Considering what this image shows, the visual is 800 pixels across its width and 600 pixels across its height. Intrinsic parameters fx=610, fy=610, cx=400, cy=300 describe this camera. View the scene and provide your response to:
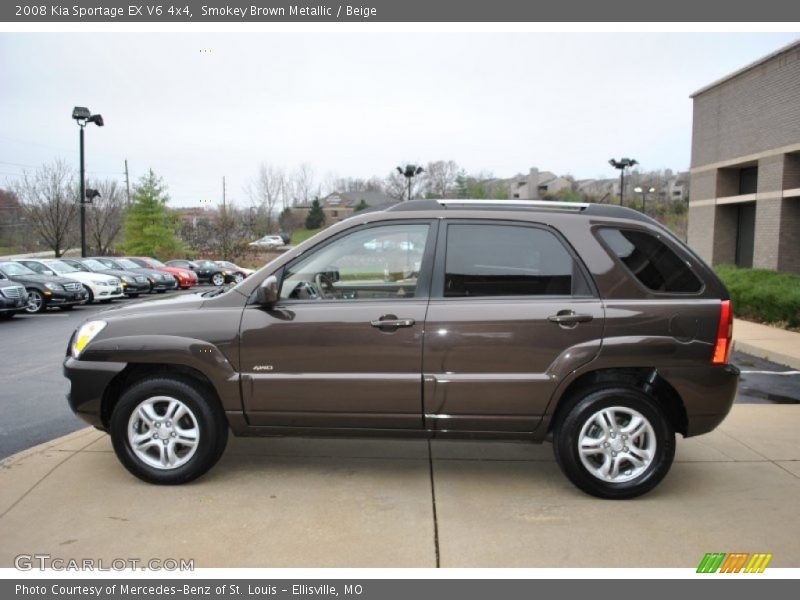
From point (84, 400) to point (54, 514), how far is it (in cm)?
75

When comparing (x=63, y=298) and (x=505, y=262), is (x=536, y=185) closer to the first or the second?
(x=63, y=298)

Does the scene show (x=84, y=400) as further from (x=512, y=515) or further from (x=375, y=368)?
(x=512, y=515)

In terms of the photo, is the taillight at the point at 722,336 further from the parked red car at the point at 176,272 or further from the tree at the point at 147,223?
the tree at the point at 147,223

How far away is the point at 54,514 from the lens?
145 inches

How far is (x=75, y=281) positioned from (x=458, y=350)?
16511 mm

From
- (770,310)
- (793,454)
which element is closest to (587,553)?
(793,454)

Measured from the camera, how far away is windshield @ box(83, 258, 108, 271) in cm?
2250

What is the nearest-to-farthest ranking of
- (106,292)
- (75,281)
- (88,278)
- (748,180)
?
(75,281), (748,180), (88,278), (106,292)

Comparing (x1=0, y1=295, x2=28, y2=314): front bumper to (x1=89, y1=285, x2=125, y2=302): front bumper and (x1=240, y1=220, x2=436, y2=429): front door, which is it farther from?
(x1=240, y1=220, x2=436, y2=429): front door

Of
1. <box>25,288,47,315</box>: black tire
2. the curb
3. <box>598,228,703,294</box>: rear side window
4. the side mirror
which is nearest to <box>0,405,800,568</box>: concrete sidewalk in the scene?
the side mirror

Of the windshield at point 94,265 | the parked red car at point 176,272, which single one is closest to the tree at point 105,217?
the parked red car at point 176,272

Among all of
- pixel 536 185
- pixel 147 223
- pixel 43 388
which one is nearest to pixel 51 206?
pixel 147 223

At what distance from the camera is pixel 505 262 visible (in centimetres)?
398

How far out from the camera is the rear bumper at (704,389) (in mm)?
3803
